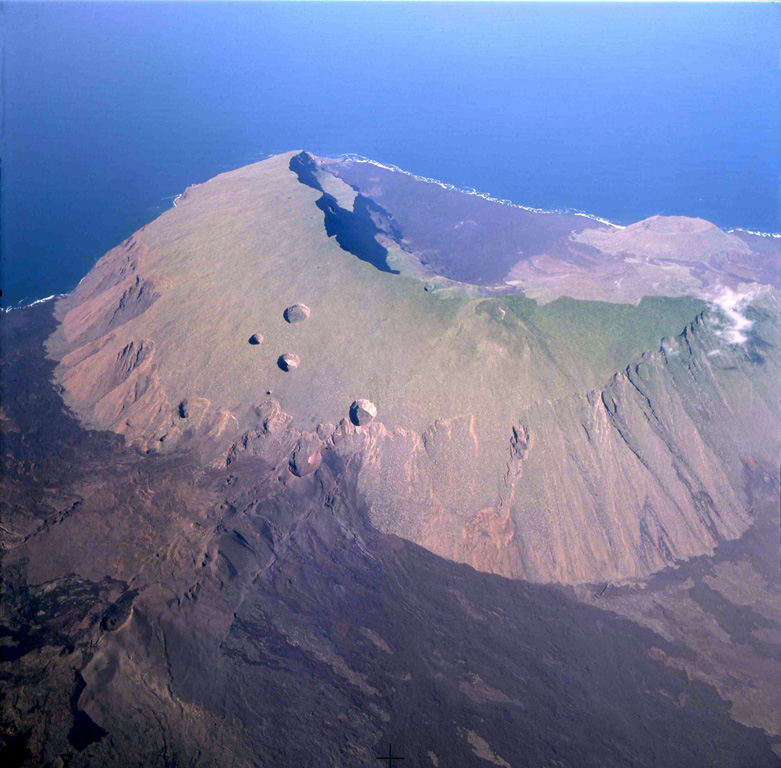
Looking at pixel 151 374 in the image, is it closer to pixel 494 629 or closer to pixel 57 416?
pixel 57 416

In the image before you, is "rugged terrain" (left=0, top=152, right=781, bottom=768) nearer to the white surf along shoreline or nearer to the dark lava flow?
the dark lava flow

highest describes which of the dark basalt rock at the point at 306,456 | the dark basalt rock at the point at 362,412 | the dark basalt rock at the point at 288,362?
the dark basalt rock at the point at 288,362

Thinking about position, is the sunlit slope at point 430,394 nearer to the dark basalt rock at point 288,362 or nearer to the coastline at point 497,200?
the dark basalt rock at point 288,362

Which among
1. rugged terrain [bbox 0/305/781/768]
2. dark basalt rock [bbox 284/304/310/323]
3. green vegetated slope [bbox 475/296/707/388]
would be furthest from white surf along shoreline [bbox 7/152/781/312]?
rugged terrain [bbox 0/305/781/768]

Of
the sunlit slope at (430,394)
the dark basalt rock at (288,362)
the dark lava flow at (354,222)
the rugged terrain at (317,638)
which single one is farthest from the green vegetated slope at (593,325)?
the dark basalt rock at (288,362)

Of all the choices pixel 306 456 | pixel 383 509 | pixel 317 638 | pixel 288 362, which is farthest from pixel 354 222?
pixel 317 638

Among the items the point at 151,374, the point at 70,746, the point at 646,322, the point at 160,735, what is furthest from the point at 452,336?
the point at 70,746
